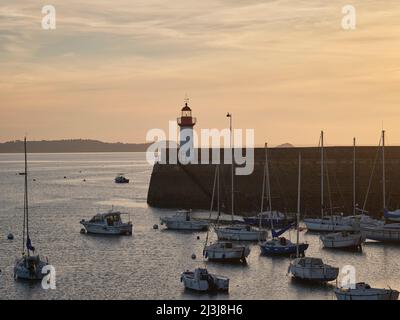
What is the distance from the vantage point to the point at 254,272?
3100 cm

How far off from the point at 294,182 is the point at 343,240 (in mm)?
23747

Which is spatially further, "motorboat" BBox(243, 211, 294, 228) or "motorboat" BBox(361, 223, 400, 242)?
"motorboat" BBox(243, 211, 294, 228)

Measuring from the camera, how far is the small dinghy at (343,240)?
122ft

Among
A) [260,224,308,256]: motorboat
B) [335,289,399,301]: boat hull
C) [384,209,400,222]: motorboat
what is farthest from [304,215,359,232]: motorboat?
[335,289,399,301]: boat hull

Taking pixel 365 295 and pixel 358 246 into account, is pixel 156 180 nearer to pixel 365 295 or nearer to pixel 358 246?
pixel 358 246

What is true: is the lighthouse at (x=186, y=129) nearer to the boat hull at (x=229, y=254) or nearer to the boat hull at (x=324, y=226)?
the boat hull at (x=324, y=226)

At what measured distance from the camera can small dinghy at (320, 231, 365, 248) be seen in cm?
3716

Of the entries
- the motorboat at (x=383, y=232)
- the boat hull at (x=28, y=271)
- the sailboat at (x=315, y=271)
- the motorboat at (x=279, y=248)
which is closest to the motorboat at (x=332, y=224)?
the motorboat at (x=383, y=232)

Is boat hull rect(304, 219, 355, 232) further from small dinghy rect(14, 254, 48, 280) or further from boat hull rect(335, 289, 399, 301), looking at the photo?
small dinghy rect(14, 254, 48, 280)

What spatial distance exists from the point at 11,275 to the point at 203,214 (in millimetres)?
28912

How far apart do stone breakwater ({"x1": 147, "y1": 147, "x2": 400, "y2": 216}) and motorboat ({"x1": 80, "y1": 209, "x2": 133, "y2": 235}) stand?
1331 centimetres

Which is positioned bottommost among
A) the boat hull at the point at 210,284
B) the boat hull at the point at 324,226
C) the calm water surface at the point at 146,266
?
the calm water surface at the point at 146,266

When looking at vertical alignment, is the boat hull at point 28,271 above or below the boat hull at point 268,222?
below

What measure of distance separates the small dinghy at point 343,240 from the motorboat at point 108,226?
48.5 feet
